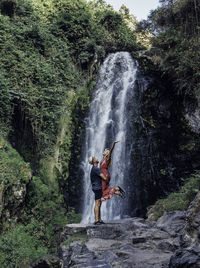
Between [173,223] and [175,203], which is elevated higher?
[175,203]

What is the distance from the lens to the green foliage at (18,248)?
6645 mm

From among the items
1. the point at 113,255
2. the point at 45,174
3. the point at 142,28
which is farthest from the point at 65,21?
the point at 113,255

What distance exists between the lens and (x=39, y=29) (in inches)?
496

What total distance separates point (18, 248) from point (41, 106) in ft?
17.7

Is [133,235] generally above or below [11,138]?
below

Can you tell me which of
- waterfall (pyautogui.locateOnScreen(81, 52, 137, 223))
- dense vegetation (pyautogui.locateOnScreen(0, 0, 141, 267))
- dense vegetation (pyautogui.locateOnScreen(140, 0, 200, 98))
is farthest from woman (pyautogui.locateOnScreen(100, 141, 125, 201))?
dense vegetation (pyautogui.locateOnScreen(140, 0, 200, 98))

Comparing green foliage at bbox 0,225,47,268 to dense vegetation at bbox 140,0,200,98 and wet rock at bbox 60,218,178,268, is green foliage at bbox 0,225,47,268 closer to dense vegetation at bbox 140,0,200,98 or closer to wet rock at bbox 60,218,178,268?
wet rock at bbox 60,218,178,268

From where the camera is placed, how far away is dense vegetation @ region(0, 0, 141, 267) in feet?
26.0

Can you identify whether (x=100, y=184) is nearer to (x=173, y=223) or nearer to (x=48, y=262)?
(x=173, y=223)

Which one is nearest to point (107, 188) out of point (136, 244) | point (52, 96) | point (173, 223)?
point (136, 244)

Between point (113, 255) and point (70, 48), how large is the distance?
1190 cm

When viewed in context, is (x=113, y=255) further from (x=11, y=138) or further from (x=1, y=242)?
(x=11, y=138)

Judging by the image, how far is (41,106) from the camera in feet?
34.6

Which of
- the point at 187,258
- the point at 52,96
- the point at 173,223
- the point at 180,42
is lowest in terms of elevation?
the point at 173,223
